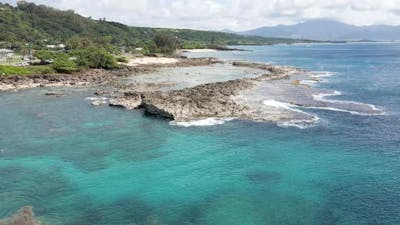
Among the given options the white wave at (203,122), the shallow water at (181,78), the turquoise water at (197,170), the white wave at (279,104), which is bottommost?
the turquoise water at (197,170)

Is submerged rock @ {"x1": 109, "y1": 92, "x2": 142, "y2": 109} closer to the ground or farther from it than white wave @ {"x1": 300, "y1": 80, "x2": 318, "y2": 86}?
closer to the ground

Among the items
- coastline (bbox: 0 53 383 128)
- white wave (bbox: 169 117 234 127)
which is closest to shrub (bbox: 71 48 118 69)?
coastline (bbox: 0 53 383 128)

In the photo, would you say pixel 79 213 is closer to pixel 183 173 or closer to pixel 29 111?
pixel 183 173

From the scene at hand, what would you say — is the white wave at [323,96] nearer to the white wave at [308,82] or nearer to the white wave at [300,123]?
the white wave at [308,82]

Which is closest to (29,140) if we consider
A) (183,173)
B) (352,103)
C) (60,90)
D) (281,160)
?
(183,173)

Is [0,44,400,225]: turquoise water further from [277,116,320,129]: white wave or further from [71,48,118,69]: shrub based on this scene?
[71,48,118,69]: shrub

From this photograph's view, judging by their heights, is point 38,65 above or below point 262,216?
above

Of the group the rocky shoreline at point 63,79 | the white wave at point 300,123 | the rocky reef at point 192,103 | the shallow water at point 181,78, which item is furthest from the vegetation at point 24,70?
the white wave at point 300,123
